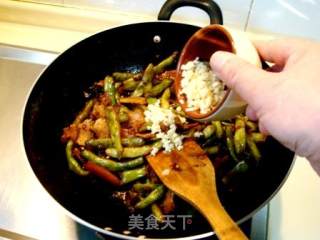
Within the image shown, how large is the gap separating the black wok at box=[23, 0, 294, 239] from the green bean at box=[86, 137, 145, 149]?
0.08m

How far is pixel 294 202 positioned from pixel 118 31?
1.89ft

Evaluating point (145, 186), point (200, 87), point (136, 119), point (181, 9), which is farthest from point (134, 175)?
point (181, 9)

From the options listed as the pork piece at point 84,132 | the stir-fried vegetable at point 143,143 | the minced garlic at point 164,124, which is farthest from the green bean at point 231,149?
the pork piece at point 84,132

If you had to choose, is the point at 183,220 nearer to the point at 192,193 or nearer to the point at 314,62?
the point at 192,193

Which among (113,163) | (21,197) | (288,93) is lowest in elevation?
(21,197)

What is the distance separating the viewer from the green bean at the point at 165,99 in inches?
35.4

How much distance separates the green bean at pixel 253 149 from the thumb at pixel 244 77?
11.2 inches

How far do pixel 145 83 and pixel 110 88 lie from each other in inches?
3.4

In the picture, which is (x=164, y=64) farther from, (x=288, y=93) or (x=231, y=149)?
(x=288, y=93)

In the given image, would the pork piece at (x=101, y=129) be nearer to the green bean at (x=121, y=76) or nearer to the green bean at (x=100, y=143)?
the green bean at (x=100, y=143)

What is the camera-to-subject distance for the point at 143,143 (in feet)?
2.81

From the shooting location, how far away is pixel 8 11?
1.20m

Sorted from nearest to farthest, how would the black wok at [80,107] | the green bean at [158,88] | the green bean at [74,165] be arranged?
1. the black wok at [80,107]
2. the green bean at [74,165]
3. the green bean at [158,88]

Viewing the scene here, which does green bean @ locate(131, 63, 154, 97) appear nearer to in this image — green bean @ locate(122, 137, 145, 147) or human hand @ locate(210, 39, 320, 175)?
green bean @ locate(122, 137, 145, 147)
